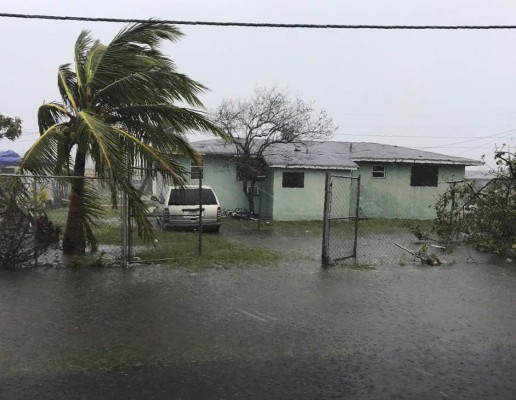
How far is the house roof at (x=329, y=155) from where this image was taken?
21312 mm

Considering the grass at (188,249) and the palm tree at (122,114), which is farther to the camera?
the grass at (188,249)

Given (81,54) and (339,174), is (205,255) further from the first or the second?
(339,174)

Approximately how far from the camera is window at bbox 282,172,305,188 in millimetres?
21328

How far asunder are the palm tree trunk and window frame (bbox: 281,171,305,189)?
1250 cm

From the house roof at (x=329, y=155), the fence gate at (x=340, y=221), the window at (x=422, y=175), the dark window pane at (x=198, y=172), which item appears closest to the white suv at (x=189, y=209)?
the dark window pane at (x=198, y=172)

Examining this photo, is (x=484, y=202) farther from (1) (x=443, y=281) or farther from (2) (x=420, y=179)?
(2) (x=420, y=179)

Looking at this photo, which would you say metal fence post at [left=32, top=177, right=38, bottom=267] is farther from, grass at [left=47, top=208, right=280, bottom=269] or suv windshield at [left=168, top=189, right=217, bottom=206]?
suv windshield at [left=168, top=189, right=217, bottom=206]

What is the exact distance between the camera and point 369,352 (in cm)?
491

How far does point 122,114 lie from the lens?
31.7 feet

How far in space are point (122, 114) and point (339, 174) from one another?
13.8m

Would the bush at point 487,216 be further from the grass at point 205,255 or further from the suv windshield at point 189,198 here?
the suv windshield at point 189,198

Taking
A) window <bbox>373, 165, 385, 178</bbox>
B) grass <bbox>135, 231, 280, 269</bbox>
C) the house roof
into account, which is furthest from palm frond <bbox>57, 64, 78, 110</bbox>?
window <bbox>373, 165, 385, 178</bbox>

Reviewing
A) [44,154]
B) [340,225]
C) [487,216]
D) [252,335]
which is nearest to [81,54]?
[44,154]

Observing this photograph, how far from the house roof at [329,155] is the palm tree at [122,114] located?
37.0 ft
